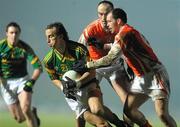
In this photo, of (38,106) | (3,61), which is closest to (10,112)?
(38,106)

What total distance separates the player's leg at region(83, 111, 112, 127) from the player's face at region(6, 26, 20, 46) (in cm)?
182

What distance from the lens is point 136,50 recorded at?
7652 mm

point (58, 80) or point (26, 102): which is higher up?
point (58, 80)

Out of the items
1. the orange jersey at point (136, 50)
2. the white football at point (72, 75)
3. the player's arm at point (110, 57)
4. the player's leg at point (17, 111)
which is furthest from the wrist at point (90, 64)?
the player's leg at point (17, 111)

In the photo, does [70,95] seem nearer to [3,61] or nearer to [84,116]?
[84,116]

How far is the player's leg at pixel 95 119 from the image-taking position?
25.4 feet

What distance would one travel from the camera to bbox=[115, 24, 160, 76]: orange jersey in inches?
297

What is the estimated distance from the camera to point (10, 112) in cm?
990

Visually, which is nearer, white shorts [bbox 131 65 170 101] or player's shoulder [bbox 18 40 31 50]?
white shorts [bbox 131 65 170 101]

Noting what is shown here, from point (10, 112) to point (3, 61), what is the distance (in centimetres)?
100

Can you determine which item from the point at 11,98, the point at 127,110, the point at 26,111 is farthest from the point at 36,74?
the point at 127,110

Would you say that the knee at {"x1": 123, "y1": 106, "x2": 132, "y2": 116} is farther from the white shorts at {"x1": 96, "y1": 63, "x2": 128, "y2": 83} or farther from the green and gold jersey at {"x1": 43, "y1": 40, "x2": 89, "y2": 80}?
the white shorts at {"x1": 96, "y1": 63, "x2": 128, "y2": 83}

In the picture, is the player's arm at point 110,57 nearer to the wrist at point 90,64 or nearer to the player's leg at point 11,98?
the wrist at point 90,64

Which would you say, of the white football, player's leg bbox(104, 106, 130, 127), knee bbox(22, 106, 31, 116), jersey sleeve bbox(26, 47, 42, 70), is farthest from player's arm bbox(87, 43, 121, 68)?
knee bbox(22, 106, 31, 116)
